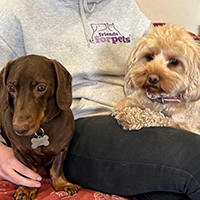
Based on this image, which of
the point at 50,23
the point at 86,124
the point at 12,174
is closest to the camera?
the point at 12,174

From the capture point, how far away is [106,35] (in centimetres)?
166

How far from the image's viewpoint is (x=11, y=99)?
1215mm

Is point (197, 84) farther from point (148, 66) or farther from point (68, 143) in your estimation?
point (68, 143)

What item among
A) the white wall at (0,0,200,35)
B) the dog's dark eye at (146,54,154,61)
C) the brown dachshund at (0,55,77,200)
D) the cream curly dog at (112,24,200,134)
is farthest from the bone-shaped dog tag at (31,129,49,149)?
the white wall at (0,0,200,35)

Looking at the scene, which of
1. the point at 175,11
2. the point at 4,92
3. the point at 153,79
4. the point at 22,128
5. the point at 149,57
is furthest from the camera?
the point at 175,11

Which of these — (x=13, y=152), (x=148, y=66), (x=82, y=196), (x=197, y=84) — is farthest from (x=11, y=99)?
(x=197, y=84)

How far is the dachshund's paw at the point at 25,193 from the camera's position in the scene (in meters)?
1.25

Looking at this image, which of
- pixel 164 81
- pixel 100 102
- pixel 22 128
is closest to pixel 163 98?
pixel 164 81

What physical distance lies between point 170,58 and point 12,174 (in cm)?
72

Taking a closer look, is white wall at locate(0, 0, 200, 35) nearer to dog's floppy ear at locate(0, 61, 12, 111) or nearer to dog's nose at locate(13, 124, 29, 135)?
dog's floppy ear at locate(0, 61, 12, 111)

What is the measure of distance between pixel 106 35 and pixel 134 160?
25.9 inches

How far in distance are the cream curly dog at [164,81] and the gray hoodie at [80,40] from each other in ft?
0.44

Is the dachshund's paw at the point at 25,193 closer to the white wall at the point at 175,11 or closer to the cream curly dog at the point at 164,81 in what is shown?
the cream curly dog at the point at 164,81

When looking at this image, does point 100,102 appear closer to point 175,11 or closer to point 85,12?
point 85,12
